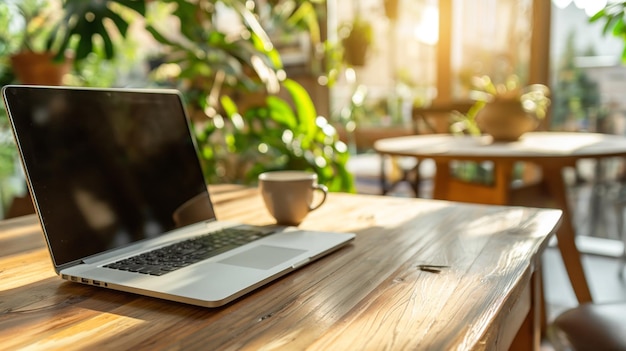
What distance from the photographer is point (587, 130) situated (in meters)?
3.35

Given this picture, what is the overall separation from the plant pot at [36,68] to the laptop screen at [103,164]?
2.10m

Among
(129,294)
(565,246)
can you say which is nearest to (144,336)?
(129,294)

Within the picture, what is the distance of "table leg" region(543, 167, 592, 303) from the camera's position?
2.09 metres

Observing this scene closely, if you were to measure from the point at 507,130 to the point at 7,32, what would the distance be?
9.71ft

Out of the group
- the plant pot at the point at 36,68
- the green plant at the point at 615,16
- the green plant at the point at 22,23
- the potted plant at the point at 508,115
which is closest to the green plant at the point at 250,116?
the plant pot at the point at 36,68

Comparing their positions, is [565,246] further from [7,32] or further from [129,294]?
[7,32]

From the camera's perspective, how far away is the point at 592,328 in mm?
942

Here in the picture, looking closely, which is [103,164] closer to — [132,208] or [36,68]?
[132,208]

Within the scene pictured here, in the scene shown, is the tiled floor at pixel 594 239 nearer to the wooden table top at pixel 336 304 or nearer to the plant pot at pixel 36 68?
the wooden table top at pixel 336 304

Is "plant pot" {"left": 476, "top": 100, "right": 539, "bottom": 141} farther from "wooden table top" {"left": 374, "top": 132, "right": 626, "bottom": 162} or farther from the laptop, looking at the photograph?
the laptop

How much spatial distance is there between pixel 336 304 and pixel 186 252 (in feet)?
0.87

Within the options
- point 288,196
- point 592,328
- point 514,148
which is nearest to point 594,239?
point 514,148

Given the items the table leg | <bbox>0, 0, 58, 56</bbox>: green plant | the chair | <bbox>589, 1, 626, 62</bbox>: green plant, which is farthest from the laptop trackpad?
<bbox>0, 0, 58, 56</bbox>: green plant

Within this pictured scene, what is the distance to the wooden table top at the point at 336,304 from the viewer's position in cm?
48
